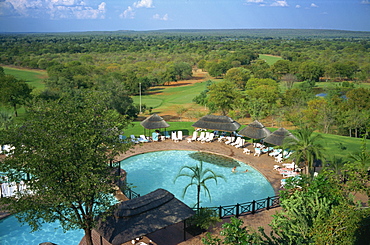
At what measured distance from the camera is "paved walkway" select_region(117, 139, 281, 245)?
12.1 m

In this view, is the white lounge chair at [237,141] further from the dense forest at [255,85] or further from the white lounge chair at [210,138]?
the dense forest at [255,85]

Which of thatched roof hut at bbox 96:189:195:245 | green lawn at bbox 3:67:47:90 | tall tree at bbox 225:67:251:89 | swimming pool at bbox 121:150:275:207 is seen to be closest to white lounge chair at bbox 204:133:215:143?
swimming pool at bbox 121:150:275:207

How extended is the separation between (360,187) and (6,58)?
349 ft

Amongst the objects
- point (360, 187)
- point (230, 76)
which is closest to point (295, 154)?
point (360, 187)

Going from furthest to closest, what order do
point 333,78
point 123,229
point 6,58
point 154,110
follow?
point 6,58 < point 333,78 < point 154,110 < point 123,229

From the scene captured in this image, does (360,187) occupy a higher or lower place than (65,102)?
lower

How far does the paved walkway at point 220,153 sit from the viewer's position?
39.5 ft

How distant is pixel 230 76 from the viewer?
208ft

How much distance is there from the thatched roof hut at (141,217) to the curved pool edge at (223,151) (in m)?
7.78

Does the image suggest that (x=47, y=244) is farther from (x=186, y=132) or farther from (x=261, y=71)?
(x=261, y=71)

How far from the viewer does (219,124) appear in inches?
940

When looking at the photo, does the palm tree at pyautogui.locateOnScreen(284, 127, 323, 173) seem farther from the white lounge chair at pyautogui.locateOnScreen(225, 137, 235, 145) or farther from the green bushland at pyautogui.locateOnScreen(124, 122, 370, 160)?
the white lounge chair at pyautogui.locateOnScreen(225, 137, 235, 145)

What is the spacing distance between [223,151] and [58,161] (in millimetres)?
15263

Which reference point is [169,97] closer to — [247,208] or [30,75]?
[30,75]
